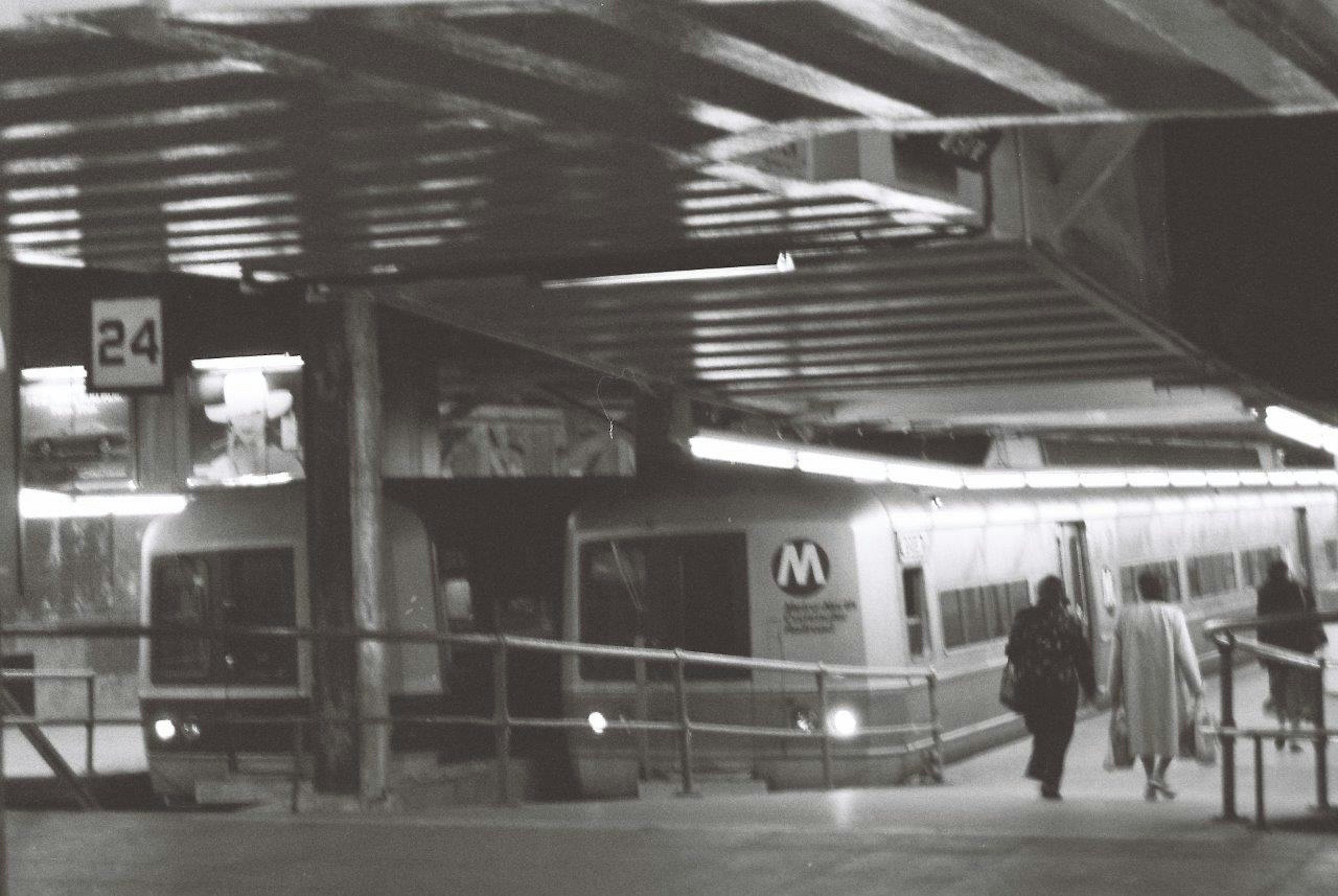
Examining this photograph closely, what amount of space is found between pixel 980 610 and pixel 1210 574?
405 inches

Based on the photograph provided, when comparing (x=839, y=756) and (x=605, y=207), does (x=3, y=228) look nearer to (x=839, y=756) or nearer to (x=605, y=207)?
(x=605, y=207)

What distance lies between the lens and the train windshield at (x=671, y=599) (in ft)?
52.2

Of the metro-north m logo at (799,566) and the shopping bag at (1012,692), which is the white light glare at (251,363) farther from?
the shopping bag at (1012,692)

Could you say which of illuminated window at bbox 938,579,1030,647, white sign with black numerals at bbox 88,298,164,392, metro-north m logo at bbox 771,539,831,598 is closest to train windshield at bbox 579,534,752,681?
metro-north m logo at bbox 771,539,831,598

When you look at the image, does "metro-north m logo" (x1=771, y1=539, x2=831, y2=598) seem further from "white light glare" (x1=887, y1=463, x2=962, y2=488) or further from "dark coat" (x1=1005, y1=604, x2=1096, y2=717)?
"dark coat" (x1=1005, y1=604, x2=1096, y2=717)

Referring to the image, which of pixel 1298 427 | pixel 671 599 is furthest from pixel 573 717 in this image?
pixel 1298 427

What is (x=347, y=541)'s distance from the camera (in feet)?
44.8

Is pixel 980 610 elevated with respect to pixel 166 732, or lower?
elevated

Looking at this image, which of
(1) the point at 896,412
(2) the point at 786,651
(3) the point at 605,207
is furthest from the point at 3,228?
(1) the point at 896,412

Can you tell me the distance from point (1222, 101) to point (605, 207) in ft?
11.3

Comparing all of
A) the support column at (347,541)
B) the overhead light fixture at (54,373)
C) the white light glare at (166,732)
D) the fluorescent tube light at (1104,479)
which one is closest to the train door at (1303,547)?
the fluorescent tube light at (1104,479)

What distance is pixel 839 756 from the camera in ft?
50.8

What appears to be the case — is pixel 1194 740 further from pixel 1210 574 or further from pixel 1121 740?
pixel 1210 574

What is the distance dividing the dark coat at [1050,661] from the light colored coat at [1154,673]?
0.79ft
